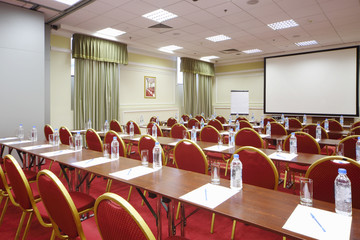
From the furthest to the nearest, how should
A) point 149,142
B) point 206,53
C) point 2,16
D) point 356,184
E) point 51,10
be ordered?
1. point 206,53
2. point 51,10
3. point 2,16
4. point 149,142
5. point 356,184

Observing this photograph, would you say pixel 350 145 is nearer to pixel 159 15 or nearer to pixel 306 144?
pixel 306 144

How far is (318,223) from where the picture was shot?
1.34 metres

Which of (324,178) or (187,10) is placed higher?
(187,10)

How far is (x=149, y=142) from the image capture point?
354cm

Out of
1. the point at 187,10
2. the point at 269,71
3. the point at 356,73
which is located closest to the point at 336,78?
the point at 356,73

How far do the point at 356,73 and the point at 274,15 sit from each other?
4811 mm

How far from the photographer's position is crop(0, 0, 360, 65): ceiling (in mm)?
5539

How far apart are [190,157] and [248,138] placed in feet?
→ 5.05

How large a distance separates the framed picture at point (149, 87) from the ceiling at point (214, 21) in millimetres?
1204

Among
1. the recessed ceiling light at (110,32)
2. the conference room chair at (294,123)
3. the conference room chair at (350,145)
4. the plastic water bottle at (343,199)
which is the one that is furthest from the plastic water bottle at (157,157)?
the recessed ceiling light at (110,32)

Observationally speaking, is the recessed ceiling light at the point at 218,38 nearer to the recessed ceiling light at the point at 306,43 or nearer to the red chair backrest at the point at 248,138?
the recessed ceiling light at the point at 306,43

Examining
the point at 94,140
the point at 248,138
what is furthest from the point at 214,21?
the point at 94,140

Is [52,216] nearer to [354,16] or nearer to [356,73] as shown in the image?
[354,16]

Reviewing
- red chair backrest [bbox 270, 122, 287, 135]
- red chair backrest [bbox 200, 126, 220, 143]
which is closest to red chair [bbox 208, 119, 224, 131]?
red chair backrest [bbox 270, 122, 287, 135]
